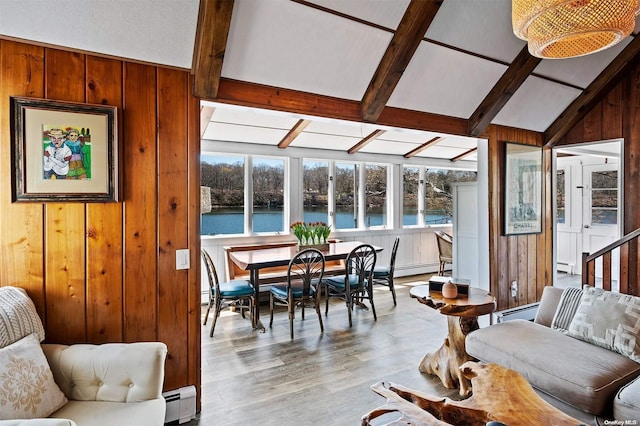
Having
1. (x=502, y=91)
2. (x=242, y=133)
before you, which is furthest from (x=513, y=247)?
(x=242, y=133)

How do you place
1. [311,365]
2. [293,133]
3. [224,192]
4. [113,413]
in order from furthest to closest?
[224,192]
[293,133]
[311,365]
[113,413]

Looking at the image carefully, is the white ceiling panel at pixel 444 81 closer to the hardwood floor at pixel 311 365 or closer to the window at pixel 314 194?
the window at pixel 314 194

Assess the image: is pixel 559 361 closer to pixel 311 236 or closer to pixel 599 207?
pixel 311 236

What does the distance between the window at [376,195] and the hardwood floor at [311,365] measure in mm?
2227

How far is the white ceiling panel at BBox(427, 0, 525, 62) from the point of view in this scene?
2719 millimetres

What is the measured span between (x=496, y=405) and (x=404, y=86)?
2609mm

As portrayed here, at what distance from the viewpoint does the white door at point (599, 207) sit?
6.33 meters

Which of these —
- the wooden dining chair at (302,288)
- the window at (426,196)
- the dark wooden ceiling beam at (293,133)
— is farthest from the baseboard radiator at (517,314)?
the dark wooden ceiling beam at (293,133)

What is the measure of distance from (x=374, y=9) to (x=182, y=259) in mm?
2195

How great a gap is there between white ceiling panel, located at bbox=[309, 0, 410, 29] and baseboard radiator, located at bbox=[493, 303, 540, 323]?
345cm

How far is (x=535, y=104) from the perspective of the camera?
161 inches

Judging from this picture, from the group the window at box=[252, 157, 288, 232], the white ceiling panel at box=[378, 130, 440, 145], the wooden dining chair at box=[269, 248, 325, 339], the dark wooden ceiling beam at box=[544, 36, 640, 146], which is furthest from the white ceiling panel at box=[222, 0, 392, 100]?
the dark wooden ceiling beam at box=[544, 36, 640, 146]

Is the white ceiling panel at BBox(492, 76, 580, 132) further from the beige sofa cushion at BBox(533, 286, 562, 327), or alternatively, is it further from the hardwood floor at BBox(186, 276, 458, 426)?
the hardwood floor at BBox(186, 276, 458, 426)

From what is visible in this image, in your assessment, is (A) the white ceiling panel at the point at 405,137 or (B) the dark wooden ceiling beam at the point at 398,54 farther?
(A) the white ceiling panel at the point at 405,137
